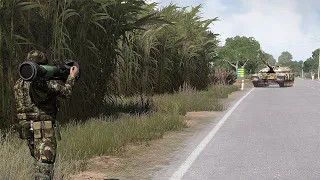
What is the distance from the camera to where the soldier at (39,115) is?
11.7ft

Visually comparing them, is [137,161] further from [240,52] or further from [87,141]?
[240,52]

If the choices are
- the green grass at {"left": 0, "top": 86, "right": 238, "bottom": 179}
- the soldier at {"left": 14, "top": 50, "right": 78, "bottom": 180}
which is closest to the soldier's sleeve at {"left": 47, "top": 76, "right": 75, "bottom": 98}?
the soldier at {"left": 14, "top": 50, "right": 78, "bottom": 180}

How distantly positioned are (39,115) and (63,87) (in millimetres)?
315

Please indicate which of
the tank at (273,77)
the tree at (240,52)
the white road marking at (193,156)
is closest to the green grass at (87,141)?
the white road marking at (193,156)

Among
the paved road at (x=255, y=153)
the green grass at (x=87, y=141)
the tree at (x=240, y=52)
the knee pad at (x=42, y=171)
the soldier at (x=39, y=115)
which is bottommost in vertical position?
the paved road at (x=255, y=153)

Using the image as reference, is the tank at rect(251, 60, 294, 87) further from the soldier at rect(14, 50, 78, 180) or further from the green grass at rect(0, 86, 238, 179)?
the soldier at rect(14, 50, 78, 180)

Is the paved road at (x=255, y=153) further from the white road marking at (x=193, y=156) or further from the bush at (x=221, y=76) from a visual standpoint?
the bush at (x=221, y=76)

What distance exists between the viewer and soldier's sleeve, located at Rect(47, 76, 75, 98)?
358cm

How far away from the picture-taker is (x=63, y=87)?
359cm

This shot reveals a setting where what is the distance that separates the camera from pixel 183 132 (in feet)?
32.6

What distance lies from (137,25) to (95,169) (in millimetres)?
5015

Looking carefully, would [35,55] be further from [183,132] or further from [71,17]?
[183,132]

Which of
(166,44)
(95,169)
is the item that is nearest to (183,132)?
(95,169)

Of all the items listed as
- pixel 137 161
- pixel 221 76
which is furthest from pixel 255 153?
pixel 221 76
